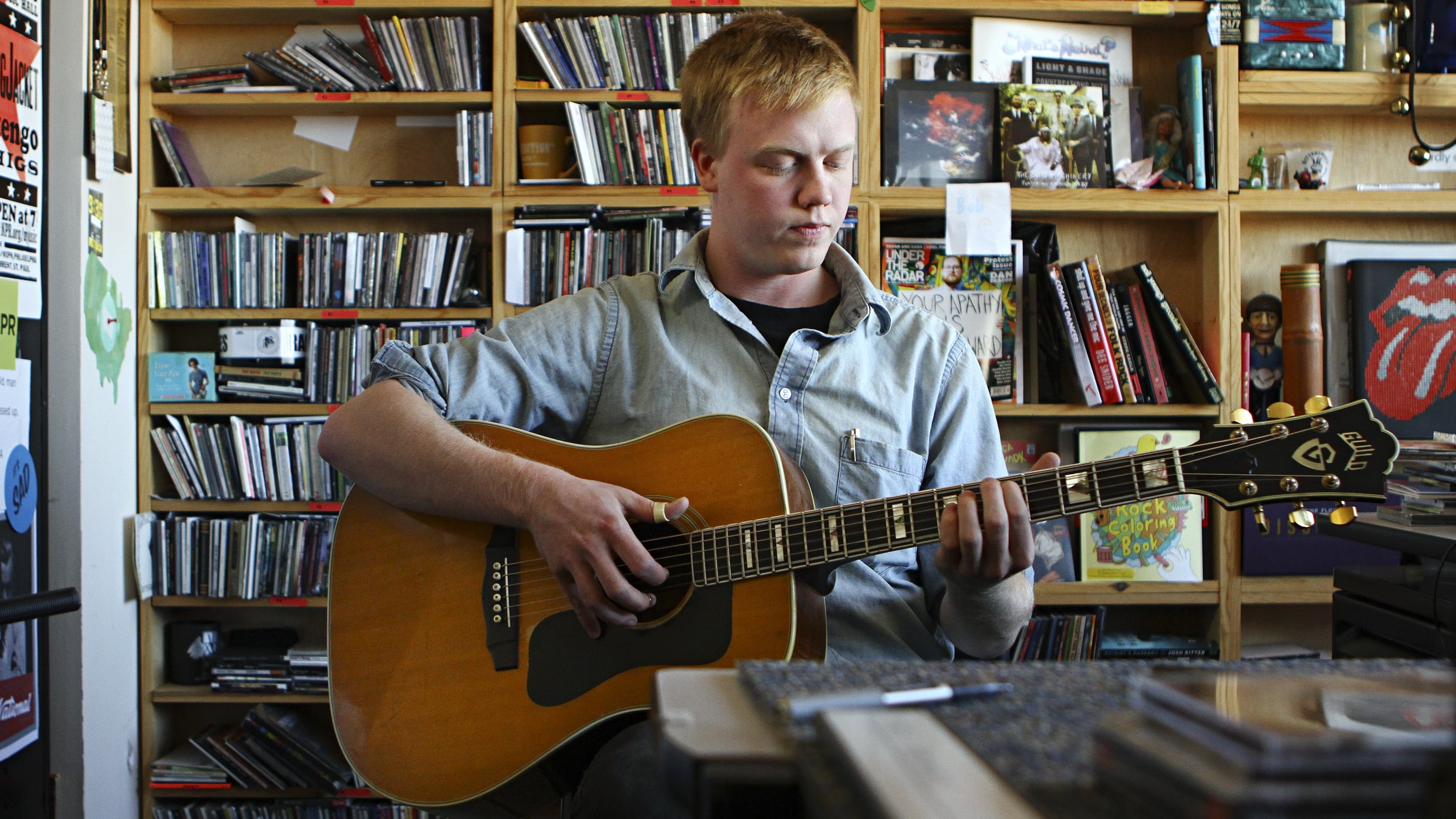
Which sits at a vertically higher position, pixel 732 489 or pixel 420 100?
pixel 420 100

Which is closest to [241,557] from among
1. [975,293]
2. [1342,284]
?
[975,293]

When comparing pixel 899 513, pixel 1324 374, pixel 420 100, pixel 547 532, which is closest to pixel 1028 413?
pixel 1324 374

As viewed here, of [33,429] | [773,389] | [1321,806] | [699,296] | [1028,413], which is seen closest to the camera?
[1321,806]

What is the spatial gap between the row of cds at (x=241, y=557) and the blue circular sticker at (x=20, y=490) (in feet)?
1.39

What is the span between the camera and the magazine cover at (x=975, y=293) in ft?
7.38

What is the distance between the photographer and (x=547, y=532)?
113cm

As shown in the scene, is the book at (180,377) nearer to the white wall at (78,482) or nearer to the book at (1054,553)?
the white wall at (78,482)

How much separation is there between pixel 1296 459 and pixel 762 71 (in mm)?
832

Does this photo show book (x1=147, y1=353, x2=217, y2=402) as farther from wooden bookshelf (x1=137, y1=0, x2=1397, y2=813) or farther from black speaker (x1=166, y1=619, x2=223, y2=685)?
black speaker (x1=166, y1=619, x2=223, y2=685)

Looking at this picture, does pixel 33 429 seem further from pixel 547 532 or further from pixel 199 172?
pixel 547 532

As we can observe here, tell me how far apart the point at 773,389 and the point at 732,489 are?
22 centimetres

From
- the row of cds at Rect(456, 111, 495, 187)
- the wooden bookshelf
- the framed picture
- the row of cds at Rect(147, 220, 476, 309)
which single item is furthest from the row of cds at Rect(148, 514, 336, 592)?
the framed picture

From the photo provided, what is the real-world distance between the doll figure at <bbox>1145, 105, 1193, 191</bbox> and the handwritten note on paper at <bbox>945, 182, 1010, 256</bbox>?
15.6 inches

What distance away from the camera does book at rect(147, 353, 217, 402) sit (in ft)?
7.34
